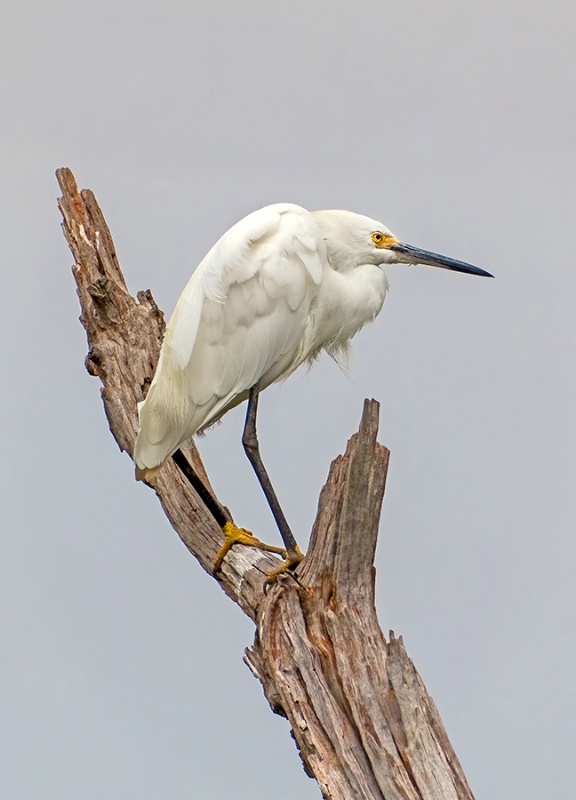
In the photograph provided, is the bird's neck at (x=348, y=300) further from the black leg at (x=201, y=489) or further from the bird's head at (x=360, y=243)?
the black leg at (x=201, y=489)

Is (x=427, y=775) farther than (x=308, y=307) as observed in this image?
No

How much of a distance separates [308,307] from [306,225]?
39 cm

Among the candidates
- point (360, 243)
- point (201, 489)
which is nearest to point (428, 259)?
point (360, 243)

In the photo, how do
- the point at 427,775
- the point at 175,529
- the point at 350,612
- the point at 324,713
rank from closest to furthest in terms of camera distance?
1. the point at 427,775
2. the point at 324,713
3. the point at 350,612
4. the point at 175,529

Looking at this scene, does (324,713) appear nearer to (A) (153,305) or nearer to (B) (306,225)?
(B) (306,225)

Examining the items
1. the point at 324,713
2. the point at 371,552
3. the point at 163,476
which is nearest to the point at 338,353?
the point at 163,476

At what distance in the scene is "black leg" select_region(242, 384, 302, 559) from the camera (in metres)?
4.97

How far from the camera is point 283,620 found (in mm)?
4215

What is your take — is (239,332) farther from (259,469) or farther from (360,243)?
(360,243)

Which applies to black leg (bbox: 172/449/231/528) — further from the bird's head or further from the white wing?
the bird's head

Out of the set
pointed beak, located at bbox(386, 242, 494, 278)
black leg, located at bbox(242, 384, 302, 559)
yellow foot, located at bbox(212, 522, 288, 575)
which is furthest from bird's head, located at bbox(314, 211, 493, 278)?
yellow foot, located at bbox(212, 522, 288, 575)

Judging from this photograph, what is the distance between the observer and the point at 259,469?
5223mm

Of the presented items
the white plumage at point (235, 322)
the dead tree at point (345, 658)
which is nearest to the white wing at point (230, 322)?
the white plumage at point (235, 322)

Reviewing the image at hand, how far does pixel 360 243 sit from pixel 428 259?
386mm
